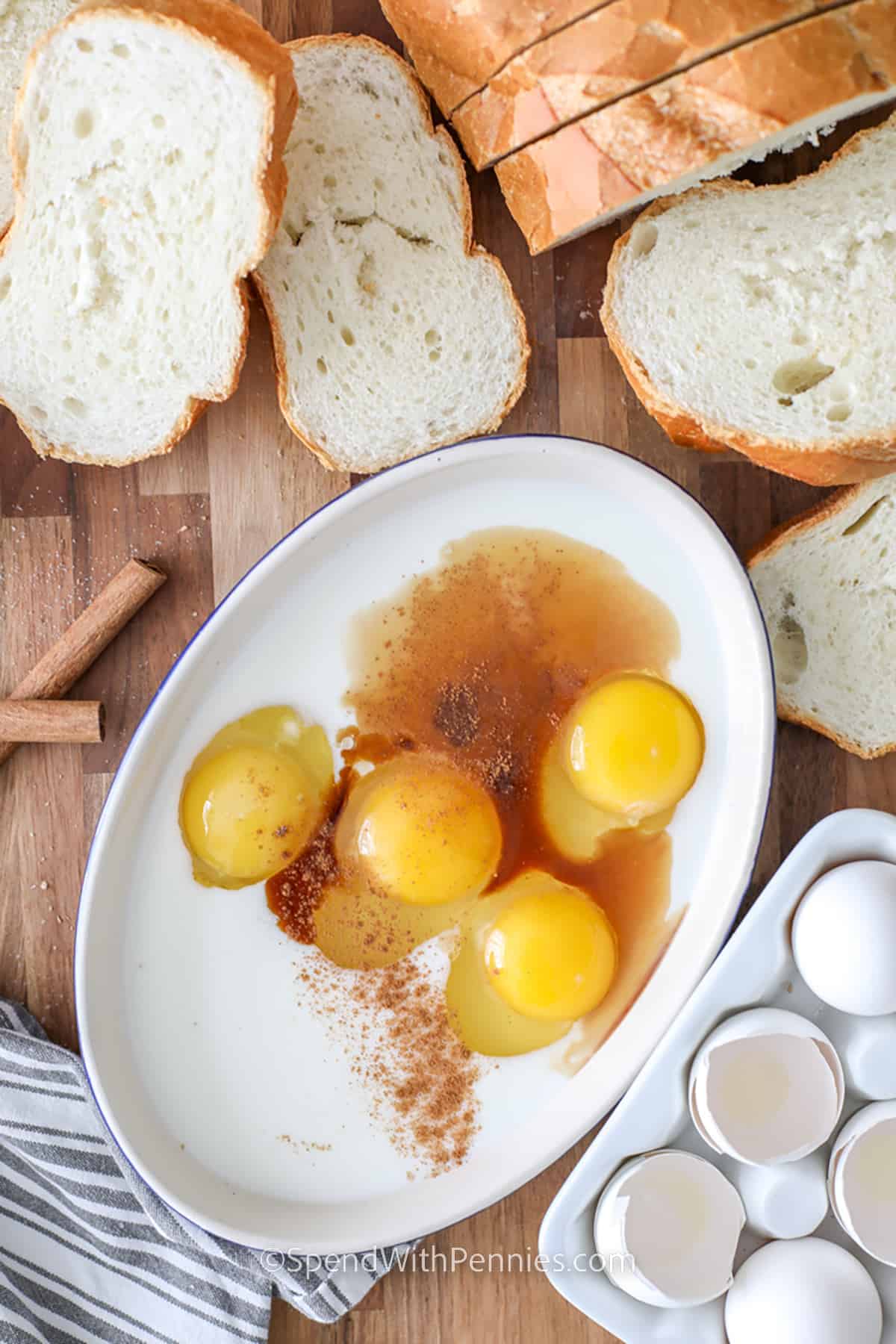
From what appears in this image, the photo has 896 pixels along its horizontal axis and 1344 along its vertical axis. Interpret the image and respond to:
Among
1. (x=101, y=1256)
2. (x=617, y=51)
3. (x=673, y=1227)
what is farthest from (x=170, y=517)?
(x=673, y=1227)

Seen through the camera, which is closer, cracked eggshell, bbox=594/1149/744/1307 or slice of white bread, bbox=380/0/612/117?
slice of white bread, bbox=380/0/612/117

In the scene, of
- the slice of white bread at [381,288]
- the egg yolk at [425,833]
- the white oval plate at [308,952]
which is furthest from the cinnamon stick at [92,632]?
the egg yolk at [425,833]

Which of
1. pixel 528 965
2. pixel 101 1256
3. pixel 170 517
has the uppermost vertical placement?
pixel 170 517

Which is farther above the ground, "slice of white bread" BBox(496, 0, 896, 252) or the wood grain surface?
"slice of white bread" BBox(496, 0, 896, 252)

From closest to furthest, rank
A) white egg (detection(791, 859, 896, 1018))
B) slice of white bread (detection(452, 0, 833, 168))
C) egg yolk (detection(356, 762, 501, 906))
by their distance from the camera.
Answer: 1. slice of white bread (detection(452, 0, 833, 168))
2. white egg (detection(791, 859, 896, 1018))
3. egg yolk (detection(356, 762, 501, 906))

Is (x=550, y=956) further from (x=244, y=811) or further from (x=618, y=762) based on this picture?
(x=244, y=811)

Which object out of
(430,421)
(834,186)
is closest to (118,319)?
(430,421)

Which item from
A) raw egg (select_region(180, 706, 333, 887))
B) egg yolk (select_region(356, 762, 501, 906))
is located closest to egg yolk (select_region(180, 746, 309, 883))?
raw egg (select_region(180, 706, 333, 887))

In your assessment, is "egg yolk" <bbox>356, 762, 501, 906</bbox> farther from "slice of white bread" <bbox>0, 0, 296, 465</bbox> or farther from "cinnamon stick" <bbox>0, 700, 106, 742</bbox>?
"slice of white bread" <bbox>0, 0, 296, 465</bbox>
